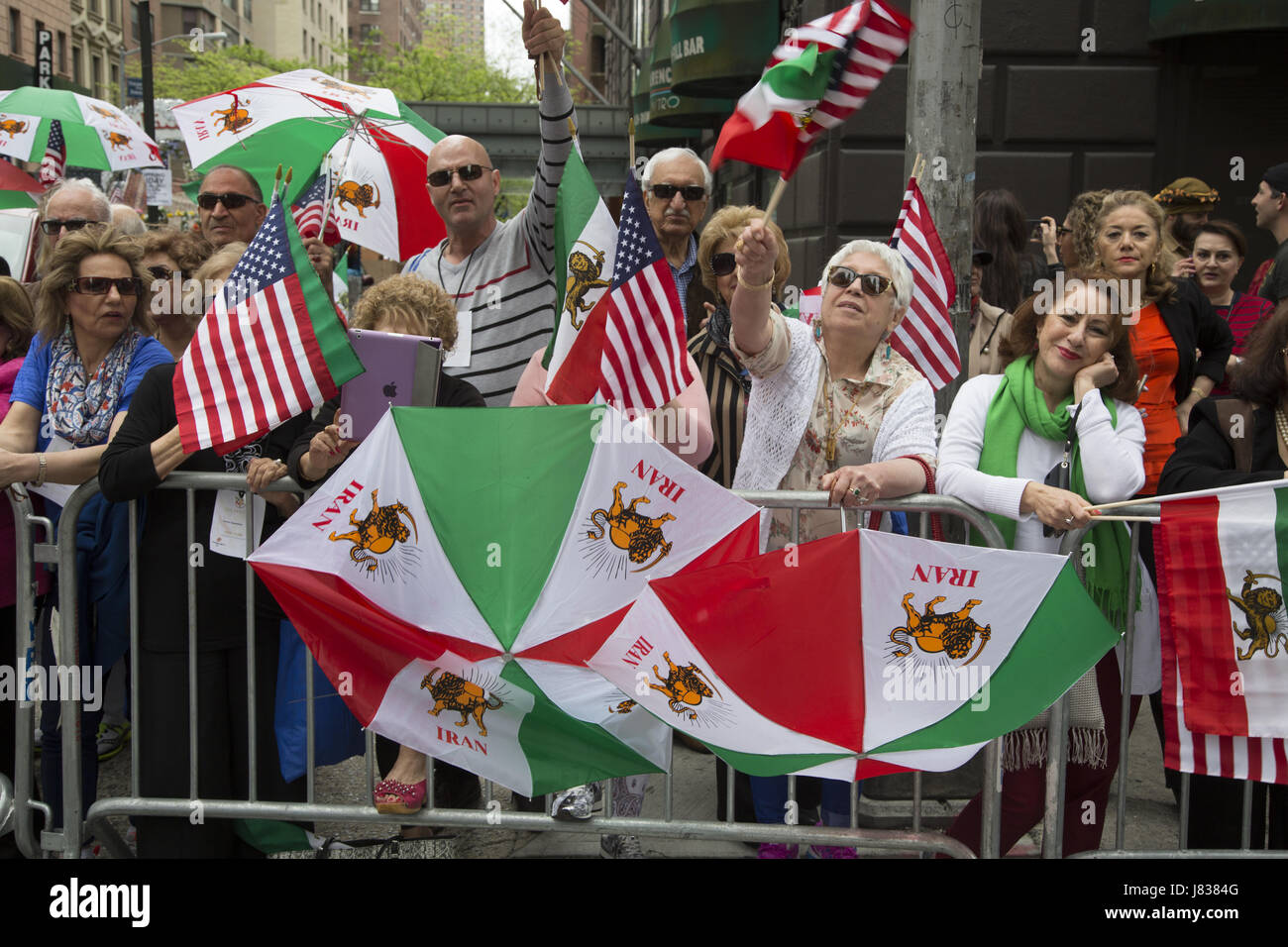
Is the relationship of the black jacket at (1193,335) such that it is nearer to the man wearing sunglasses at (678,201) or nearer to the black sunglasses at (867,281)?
the black sunglasses at (867,281)

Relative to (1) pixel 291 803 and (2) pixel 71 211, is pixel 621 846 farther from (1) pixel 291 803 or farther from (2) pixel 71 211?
(2) pixel 71 211

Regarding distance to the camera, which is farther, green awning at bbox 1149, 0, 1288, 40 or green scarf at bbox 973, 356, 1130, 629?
green awning at bbox 1149, 0, 1288, 40

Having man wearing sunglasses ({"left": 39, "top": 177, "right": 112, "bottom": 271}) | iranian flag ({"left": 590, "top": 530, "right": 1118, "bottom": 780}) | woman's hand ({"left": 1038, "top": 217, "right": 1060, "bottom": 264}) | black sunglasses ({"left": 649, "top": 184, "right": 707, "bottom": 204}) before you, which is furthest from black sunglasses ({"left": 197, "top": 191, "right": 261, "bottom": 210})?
woman's hand ({"left": 1038, "top": 217, "right": 1060, "bottom": 264})

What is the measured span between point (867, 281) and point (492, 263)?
1763 millimetres

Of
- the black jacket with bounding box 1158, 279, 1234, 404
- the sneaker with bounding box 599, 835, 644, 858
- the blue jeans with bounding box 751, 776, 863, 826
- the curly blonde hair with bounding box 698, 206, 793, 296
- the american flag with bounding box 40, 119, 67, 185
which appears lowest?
the sneaker with bounding box 599, 835, 644, 858

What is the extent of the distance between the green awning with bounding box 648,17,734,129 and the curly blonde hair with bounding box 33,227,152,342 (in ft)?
32.4

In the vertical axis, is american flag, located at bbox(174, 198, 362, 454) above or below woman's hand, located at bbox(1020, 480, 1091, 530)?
above

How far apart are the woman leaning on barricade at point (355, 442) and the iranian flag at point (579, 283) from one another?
0.32 m

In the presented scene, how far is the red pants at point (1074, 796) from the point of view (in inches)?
148

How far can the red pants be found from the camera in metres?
3.76

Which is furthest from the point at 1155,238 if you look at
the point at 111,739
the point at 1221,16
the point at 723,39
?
the point at 723,39

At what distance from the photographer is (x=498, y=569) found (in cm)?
348

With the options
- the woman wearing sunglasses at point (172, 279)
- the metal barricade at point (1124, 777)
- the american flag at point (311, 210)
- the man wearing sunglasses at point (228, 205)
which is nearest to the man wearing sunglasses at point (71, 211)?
the man wearing sunglasses at point (228, 205)

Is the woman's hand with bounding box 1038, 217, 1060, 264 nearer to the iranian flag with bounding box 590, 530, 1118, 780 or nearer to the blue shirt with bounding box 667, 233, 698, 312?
the blue shirt with bounding box 667, 233, 698, 312
